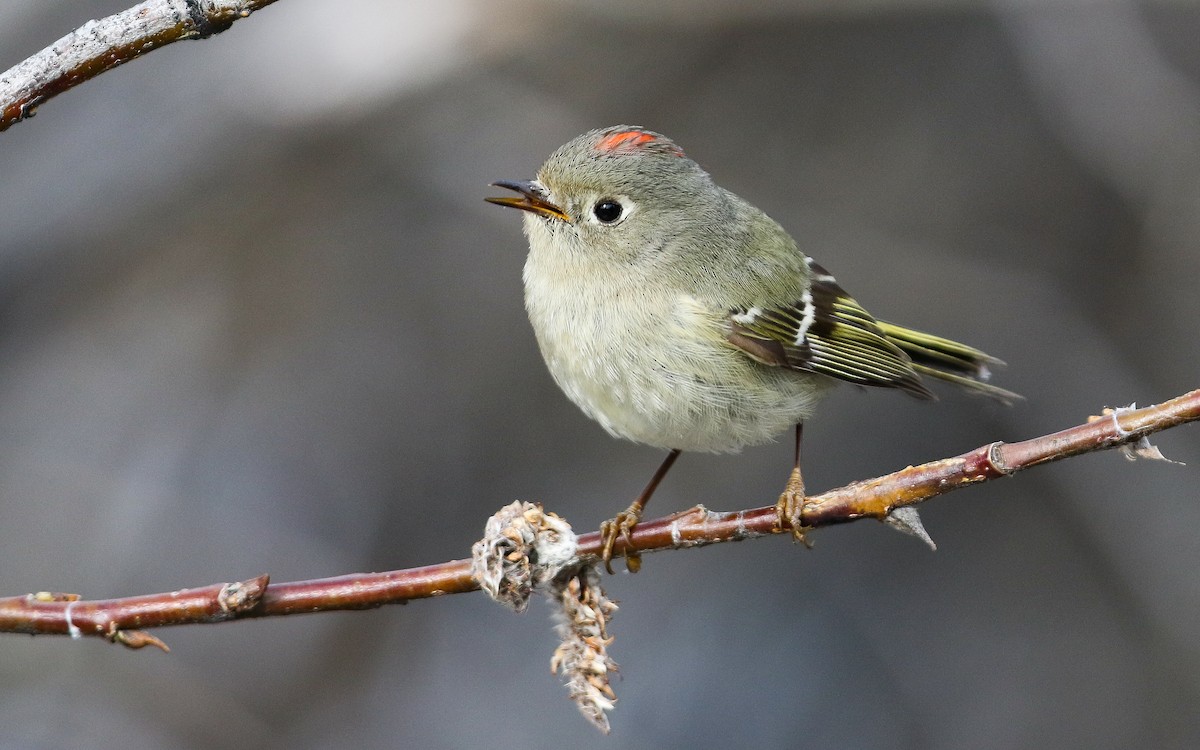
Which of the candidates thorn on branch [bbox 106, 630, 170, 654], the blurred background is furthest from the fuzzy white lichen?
the blurred background

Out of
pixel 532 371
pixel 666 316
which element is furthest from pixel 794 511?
pixel 532 371

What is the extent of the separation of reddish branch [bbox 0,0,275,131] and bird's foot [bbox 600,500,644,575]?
97 centimetres

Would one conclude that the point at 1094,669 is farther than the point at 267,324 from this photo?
No

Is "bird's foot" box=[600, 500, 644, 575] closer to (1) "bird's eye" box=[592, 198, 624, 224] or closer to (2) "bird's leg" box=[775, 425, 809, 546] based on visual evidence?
(2) "bird's leg" box=[775, 425, 809, 546]

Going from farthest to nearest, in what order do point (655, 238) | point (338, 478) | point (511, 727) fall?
point (338, 478) → point (511, 727) → point (655, 238)

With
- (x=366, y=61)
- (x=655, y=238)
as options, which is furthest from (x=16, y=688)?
(x=655, y=238)

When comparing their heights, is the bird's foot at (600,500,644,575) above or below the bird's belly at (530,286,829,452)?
below

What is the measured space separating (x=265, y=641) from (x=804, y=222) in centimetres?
239

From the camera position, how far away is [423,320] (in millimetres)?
4148

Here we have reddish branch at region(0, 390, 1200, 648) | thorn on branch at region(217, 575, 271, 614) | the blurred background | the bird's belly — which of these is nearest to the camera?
reddish branch at region(0, 390, 1200, 648)

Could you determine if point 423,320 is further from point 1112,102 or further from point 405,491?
point 1112,102

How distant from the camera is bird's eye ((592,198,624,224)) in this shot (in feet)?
7.87

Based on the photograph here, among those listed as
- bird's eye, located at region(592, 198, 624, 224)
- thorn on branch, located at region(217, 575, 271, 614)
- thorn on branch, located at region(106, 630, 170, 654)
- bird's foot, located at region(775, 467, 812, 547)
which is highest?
bird's eye, located at region(592, 198, 624, 224)

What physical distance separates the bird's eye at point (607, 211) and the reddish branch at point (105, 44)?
113 cm
